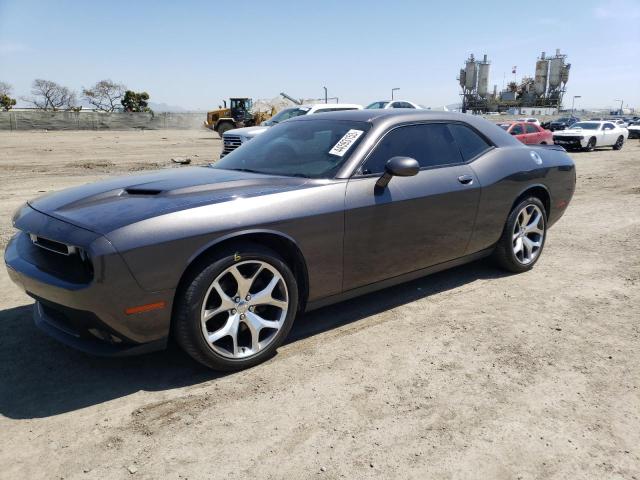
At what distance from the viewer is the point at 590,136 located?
22.5 metres

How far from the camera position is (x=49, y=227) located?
107 inches

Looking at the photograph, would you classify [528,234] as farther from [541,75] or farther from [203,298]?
[541,75]

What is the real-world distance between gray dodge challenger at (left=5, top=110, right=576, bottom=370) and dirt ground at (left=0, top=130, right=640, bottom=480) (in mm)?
293

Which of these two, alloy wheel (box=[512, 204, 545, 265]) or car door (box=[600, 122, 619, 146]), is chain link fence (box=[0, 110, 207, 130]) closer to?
car door (box=[600, 122, 619, 146])

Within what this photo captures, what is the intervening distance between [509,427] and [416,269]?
1547mm

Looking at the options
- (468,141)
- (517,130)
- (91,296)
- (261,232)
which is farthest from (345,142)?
(517,130)

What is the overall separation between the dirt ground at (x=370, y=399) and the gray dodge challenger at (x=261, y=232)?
0.29m

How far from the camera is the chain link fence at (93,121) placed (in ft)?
113

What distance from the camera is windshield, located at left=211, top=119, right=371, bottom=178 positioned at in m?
3.46

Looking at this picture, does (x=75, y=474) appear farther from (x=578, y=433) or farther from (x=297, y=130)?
(x=297, y=130)

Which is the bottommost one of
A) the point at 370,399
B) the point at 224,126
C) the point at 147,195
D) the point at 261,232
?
the point at 370,399

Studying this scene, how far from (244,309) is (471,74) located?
12003 centimetres

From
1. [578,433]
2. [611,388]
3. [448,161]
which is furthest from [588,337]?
[448,161]

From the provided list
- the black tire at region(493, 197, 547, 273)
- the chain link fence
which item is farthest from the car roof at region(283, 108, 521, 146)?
the chain link fence
